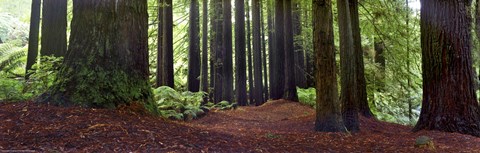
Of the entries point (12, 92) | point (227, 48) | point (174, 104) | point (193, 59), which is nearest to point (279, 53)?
point (227, 48)

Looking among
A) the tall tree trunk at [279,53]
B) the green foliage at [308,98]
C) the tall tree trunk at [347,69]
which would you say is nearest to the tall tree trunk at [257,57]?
the tall tree trunk at [279,53]

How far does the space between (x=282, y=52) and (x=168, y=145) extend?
1253 cm

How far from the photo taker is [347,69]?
824 cm

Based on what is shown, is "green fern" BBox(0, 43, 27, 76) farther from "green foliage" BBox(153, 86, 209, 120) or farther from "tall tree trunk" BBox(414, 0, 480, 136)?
"tall tree trunk" BBox(414, 0, 480, 136)

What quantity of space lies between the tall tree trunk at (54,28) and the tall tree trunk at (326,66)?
484 cm

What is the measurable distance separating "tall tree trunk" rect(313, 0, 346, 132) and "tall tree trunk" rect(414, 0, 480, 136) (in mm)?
1651

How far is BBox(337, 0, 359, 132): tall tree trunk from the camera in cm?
773

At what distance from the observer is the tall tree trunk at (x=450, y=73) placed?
6.46 m

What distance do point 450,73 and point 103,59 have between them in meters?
5.65

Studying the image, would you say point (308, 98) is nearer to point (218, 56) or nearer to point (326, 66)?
point (218, 56)

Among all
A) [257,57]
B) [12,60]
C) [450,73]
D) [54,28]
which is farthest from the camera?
[257,57]

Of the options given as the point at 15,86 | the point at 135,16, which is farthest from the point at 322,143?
the point at 15,86

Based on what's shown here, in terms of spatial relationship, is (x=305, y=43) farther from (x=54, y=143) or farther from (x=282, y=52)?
(x=54, y=143)

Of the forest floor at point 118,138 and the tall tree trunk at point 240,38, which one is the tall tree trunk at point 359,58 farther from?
the tall tree trunk at point 240,38
